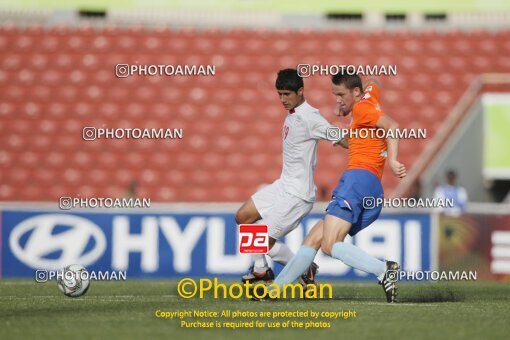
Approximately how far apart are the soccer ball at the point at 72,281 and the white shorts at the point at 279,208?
1.67m

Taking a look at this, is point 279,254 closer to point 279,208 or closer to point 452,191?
point 279,208

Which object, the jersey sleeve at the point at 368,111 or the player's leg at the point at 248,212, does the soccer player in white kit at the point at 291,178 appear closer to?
the player's leg at the point at 248,212

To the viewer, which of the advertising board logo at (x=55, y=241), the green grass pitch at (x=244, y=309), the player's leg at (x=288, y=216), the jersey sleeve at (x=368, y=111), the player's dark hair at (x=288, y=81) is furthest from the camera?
the advertising board logo at (x=55, y=241)

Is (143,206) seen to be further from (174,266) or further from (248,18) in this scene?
(248,18)

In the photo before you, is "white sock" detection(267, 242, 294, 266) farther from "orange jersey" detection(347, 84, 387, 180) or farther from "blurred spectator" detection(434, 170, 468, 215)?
"blurred spectator" detection(434, 170, 468, 215)

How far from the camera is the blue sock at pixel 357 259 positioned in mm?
8281

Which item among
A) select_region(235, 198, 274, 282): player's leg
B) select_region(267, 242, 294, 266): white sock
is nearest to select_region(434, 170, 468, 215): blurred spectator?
select_region(267, 242, 294, 266): white sock

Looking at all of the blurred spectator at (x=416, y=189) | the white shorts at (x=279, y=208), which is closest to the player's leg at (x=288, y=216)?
the white shorts at (x=279, y=208)

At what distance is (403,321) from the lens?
7141 mm

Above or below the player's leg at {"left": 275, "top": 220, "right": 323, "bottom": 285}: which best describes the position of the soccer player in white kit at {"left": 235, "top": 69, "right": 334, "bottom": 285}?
above

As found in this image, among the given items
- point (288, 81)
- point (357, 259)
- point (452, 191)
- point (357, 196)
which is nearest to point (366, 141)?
point (357, 196)

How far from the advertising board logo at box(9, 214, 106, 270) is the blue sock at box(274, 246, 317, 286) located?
226 inches

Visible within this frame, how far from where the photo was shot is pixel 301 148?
8969 mm

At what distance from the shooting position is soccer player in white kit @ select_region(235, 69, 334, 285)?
8852 mm
